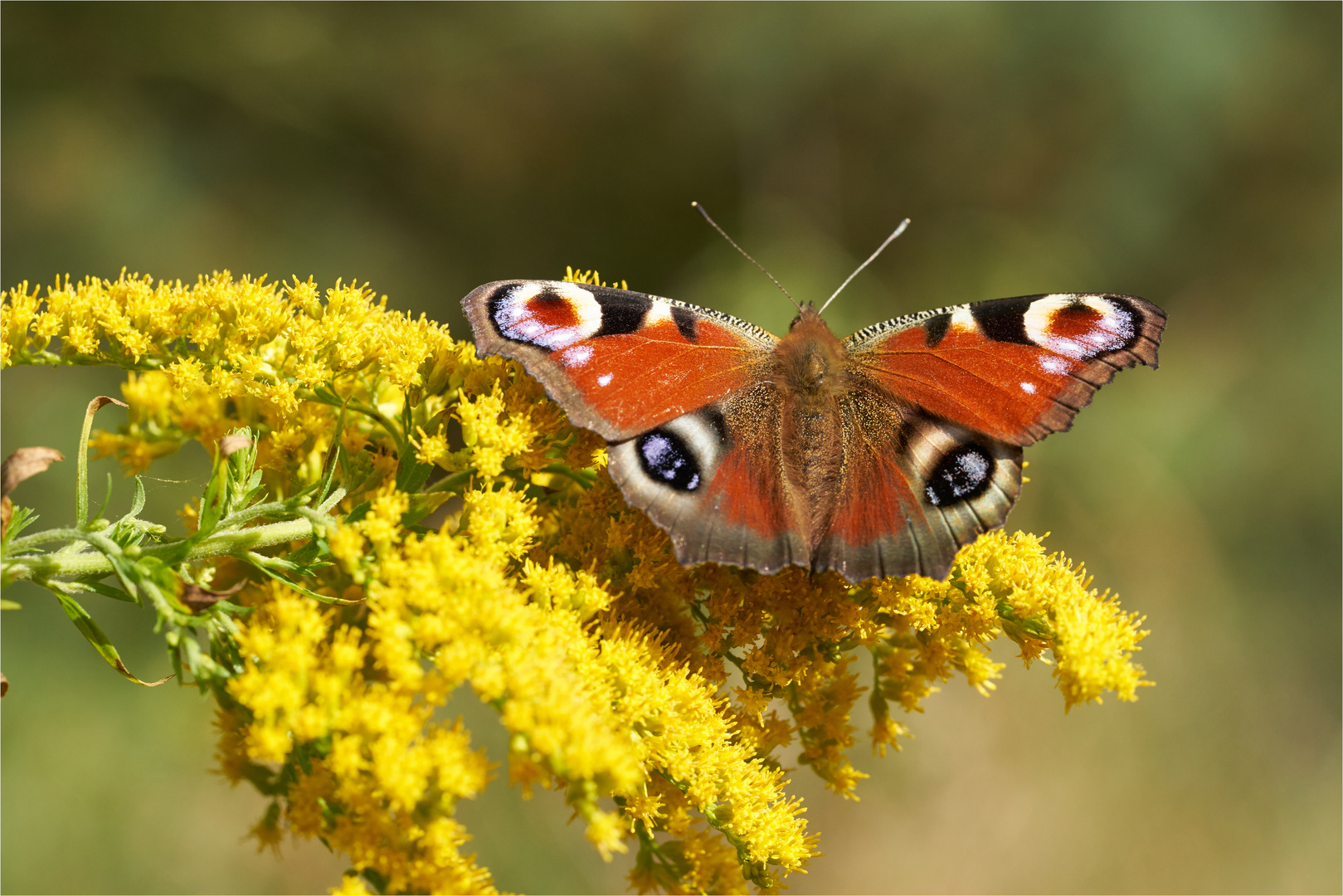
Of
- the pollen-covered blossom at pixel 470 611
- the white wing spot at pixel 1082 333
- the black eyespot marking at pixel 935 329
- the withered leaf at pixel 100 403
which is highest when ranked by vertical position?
the black eyespot marking at pixel 935 329

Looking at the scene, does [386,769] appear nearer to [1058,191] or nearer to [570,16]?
[570,16]

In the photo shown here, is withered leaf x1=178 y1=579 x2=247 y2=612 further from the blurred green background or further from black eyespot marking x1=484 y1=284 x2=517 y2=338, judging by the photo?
the blurred green background

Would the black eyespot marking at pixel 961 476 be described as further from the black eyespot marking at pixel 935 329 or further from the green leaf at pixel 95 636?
the green leaf at pixel 95 636

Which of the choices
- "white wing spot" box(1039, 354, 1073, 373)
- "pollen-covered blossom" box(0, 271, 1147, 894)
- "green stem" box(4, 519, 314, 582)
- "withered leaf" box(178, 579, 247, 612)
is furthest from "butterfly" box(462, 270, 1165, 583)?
"withered leaf" box(178, 579, 247, 612)

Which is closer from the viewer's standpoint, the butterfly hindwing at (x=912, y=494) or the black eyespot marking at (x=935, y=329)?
the butterfly hindwing at (x=912, y=494)

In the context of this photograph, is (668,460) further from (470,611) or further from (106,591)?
(106,591)

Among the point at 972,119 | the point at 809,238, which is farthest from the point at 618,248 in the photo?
the point at 972,119

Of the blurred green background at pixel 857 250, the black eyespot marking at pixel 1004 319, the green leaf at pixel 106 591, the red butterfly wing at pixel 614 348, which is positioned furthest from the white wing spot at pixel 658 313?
the blurred green background at pixel 857 250
